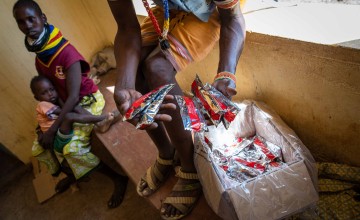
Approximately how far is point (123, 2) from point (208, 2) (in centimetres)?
38

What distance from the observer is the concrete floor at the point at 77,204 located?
81.4 inches

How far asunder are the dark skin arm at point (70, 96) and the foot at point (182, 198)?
1096mm

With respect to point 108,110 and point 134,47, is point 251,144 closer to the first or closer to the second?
point 134,47

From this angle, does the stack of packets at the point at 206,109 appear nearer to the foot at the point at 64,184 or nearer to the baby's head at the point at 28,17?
the baby's head at the point at 28,17

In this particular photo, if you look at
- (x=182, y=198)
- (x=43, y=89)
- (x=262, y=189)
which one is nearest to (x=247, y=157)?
(x=262, y=189)

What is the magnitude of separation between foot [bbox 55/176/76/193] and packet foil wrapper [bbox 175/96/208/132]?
188 cm

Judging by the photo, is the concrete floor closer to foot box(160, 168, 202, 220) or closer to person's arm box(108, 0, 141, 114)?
foot box(160, 168, 202, 220)

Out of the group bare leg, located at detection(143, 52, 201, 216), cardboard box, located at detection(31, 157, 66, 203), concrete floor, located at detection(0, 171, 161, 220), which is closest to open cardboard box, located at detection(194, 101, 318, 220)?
Answer: bare leg, located at detection(143, 52, 201, 216)

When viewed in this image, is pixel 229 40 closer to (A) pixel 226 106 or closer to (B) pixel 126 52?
(A) pixel 226 106

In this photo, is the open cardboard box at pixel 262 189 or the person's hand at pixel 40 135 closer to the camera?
the open cardboard box at pixel 262 189

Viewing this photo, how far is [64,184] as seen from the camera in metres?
2.46

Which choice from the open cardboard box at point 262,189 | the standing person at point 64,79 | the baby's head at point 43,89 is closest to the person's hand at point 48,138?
the standing person at point 64,79

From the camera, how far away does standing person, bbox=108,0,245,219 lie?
1077 mm

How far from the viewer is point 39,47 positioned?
1878mm
